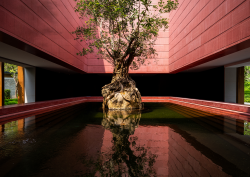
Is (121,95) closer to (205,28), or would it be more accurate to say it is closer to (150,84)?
(205,28)

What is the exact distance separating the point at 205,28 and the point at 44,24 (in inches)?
419

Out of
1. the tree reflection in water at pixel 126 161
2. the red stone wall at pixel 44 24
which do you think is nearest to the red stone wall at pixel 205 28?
the tree reflection in water at pixel 126 161

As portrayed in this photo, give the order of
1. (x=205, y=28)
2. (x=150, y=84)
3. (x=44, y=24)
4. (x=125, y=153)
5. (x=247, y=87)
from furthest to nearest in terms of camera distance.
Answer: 1. (x=150, y=84)
2. (x=247, y=87)
3. (x=205, y=28)
4. (x=44, y=24)
5. (x=125, y=153)

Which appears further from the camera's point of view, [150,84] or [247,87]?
[150,84]

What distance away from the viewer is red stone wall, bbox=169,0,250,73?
6.96 meters

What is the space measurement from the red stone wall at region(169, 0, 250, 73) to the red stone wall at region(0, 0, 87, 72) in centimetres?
1021

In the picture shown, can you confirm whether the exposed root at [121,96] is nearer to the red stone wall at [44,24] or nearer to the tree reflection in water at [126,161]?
the red stone wall at [44,24]

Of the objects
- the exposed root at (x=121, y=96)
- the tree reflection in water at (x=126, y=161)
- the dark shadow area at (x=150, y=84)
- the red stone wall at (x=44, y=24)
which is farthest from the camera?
the dark shadow area at (x=150, y=84)

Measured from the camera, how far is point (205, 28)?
1011cm

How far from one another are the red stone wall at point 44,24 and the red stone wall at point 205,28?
1021 centimetres

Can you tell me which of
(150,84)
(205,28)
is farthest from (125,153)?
(150,84)

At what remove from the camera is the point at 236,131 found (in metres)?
4.64

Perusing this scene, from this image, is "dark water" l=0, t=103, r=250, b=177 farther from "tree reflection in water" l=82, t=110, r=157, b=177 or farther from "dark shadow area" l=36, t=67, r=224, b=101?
"dark shadow area" l=36, t=67, r=224, b=101

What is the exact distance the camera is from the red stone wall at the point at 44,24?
6054 millimetres
